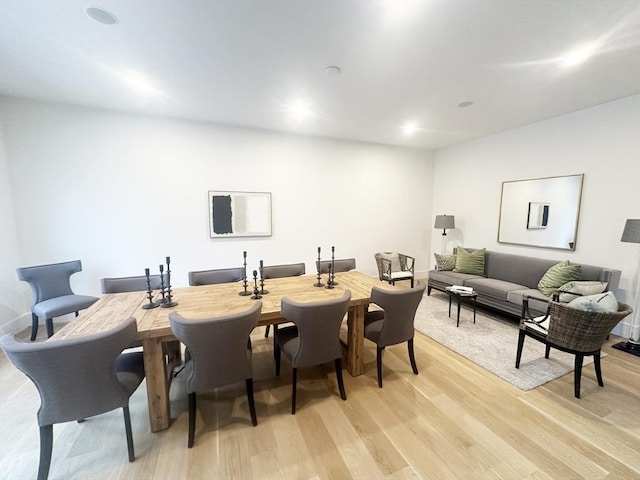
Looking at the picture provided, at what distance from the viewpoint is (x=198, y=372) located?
1629 mm

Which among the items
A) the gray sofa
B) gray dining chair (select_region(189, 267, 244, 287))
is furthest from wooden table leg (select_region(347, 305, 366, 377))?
the gray sofa

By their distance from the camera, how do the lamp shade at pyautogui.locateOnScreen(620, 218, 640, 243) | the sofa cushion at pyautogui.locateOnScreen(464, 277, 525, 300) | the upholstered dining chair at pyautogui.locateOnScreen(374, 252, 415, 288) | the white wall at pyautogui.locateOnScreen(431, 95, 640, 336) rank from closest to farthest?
the lamp shade at pyautogui.locateOnScreen(620, 218, 640, 243), the white wall at pyautogui.locateOnScreen(431, 95, 640, 336), the sofa cushion at pyautogui.locateOnScreen(464, 277, 525, 300), the upholstered dining chair at pyautogui.locateOnScreen(374, 252, 415, 288)

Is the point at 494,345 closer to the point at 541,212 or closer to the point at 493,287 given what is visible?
the point at 493,287

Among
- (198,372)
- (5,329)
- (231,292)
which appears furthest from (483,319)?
(5,329)

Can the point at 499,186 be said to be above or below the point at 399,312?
above

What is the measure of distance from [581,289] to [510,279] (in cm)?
121

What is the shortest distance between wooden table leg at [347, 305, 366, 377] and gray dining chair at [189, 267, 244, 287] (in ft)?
4.45

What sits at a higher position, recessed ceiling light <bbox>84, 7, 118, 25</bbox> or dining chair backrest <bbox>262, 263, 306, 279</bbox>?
recessed ceiling light <bbox>84, 7, 118, 25</bbox>

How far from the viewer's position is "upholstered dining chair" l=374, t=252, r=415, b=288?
15.0 ft

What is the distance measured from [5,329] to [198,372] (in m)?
3.32

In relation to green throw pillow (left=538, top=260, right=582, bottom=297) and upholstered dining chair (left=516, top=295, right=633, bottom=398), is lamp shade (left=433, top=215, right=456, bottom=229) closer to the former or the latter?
green throw pillow (left=538, top=260, right=582, bottom=297)

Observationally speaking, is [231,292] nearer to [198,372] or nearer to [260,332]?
[198,372]

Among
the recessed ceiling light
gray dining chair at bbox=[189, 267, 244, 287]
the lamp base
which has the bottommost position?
the lamp base

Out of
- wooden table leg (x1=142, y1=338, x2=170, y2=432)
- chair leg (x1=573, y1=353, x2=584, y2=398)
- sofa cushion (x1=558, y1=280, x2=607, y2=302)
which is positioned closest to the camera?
wooden table leg (x1=142, y1=338, x2=170, y2=432)
